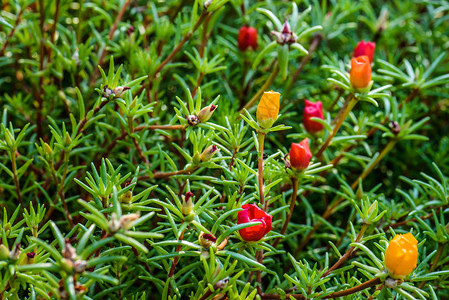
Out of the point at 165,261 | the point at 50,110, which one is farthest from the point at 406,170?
the point at 50,110

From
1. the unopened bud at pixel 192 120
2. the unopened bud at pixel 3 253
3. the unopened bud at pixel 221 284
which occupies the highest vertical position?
the unopened bud at pixel 192 120

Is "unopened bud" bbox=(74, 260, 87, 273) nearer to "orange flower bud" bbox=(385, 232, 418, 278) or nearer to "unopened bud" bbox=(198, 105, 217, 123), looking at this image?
"unopened bud" bbox=(198, 105, 217, 123)

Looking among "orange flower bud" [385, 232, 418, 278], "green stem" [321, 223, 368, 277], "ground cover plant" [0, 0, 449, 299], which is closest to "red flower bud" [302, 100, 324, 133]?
"ground cover plant" [0, 0, 449, 299]

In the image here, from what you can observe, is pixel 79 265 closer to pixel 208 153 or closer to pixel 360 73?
pixel 208 153

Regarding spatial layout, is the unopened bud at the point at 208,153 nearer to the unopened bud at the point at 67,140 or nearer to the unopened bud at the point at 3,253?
the unopened bud at the point at 67,140

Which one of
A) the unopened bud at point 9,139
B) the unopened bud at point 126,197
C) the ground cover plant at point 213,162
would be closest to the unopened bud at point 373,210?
the ground cover plant at point 213,162

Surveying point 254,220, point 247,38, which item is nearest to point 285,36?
point 247,38
